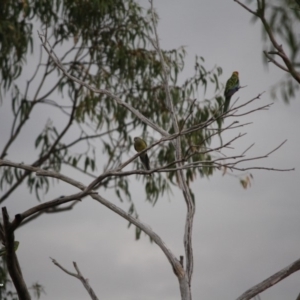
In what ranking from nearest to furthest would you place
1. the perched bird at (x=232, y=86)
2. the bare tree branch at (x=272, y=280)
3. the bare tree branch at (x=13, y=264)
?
A: the bare tree branch at (x=13, y=264) → the bare tree branch at (x=272, y=280) → the perched bird at (x=232, y=86)

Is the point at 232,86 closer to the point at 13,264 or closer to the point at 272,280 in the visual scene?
the point at 272,280

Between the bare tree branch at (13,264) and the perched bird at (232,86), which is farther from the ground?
the perched bird at (232,86)

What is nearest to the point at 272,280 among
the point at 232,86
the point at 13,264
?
the point at 13,264

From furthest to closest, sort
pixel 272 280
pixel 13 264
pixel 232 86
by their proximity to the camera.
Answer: pixel 232 86 < pixel 272 280 < pixel 13 264

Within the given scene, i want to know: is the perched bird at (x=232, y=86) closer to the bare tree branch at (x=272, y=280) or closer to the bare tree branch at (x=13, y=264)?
the bare tree branch at (x=272, y=280)

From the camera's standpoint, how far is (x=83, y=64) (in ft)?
25.7

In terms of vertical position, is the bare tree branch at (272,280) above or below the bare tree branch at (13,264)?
below

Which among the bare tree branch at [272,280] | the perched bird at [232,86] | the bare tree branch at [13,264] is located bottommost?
the bare tree branch at [272,280]

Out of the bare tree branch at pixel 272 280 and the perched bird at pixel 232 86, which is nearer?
the bare tree branch at pixel 272 280

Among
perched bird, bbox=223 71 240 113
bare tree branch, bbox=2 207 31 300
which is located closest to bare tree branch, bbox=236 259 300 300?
bare tree branch, bbox=2 207 31 300

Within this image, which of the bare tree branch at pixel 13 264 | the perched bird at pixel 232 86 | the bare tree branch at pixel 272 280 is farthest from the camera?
the perched bird at pixel 232 86

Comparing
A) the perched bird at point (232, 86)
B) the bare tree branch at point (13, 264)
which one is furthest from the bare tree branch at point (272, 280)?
the perched bird at point (232, 86)

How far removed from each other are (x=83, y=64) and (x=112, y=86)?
1.49 feet

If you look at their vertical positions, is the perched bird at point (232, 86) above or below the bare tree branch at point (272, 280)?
above
